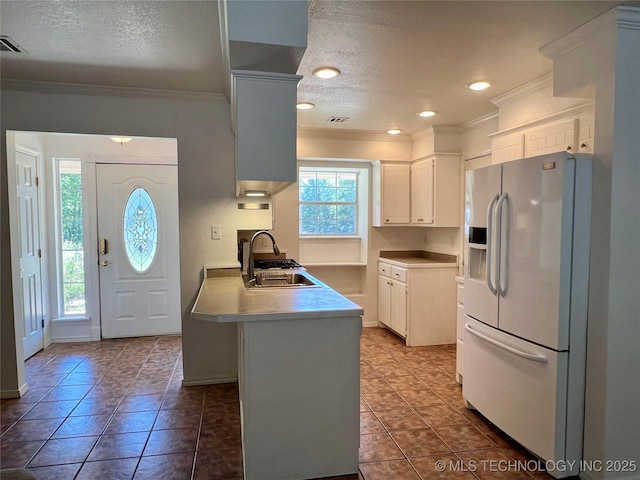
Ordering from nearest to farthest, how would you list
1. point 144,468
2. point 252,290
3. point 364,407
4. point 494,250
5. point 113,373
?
point 144,468 → point 494,250 → point 252,290 → point 364,407 → point 113,373

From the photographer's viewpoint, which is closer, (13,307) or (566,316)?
(566,316)

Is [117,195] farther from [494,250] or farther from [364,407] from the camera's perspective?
[494,250]

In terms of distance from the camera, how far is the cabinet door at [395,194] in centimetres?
482

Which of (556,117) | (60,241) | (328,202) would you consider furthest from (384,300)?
(60,241)

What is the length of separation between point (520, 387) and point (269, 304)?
1.52 meters

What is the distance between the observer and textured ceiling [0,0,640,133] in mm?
1897

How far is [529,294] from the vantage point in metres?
2.18

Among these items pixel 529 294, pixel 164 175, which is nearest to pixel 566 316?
pixel 529 294

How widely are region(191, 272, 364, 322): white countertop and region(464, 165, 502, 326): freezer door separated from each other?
959 mm

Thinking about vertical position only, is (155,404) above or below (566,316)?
below

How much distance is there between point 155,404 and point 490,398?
2.33 m

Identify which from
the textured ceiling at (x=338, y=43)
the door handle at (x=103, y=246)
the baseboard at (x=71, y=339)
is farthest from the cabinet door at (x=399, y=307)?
the baseboard at (x=71, y=339)

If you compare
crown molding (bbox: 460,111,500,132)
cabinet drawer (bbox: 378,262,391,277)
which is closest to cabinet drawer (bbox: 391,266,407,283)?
cabinet drawer (bbox: 378,262,391,277)

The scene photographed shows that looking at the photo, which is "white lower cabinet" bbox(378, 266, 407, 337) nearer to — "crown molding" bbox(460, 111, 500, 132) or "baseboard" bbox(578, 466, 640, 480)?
"crown molding" bbox(460, 111, 500, 132)
